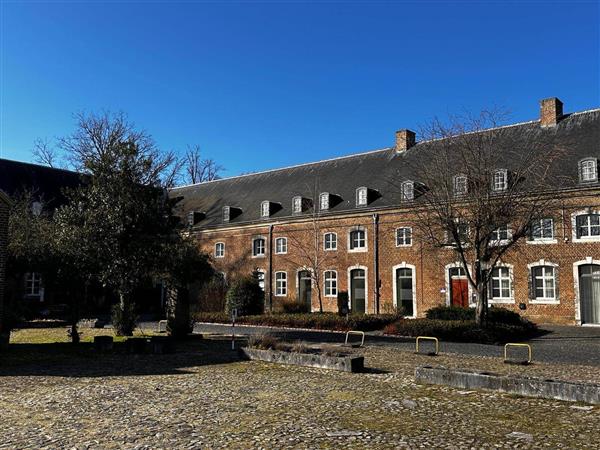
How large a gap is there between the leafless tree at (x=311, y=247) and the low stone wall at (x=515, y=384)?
18780mm

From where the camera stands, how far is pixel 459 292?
24719 millimetres

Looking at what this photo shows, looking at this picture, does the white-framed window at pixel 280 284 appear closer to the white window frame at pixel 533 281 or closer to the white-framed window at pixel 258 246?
the white-framed window at pixel 258 246

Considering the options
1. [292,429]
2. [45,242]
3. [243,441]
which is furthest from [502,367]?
[45,242]

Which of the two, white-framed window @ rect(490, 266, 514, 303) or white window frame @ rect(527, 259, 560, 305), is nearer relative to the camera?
white window frame @ rect(527, 259, 560, 305)

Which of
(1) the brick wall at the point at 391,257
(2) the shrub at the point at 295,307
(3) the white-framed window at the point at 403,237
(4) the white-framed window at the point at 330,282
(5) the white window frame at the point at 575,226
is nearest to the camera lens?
(5) the white window frame at the point at 575,226

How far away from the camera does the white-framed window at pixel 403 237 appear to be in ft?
86.7

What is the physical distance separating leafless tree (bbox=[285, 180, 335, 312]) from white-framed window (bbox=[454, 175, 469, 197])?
36.0ft

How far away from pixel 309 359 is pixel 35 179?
31382 mm

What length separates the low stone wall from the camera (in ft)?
26.0

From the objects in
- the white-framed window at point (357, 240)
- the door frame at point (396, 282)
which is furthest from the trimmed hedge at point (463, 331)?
the white-framed window at point (357, 240)

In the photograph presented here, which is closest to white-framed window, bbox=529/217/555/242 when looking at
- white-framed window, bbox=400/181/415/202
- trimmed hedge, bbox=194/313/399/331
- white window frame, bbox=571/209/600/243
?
white window frame, bbox=571/209/600/243

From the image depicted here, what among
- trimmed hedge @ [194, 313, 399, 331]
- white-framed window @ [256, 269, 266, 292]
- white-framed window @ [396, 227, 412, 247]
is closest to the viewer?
trimmed hedge @ [194, 313, 399, 331]

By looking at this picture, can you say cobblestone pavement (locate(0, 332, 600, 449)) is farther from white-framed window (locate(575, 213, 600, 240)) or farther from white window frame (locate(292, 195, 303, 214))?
white window frame (locate(292, 195, 303, 214))

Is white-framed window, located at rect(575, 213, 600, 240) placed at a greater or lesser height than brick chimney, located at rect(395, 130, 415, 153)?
lesser
